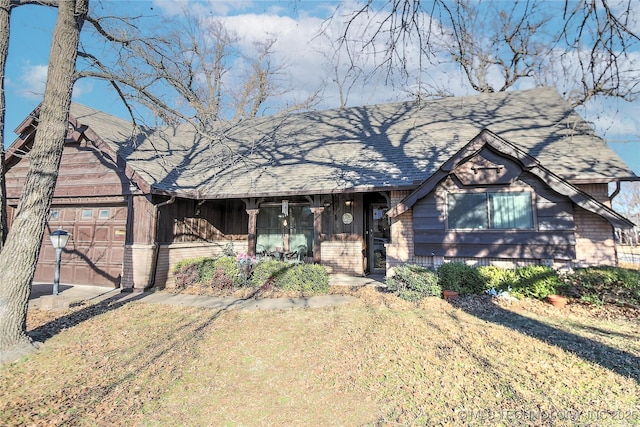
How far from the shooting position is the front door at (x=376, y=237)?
11945 mm

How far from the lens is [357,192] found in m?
9.82

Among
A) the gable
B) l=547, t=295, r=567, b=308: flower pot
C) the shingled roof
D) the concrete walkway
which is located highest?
the shingled roof

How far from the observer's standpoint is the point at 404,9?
3682mm

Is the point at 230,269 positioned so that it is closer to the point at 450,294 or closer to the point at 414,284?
the point at 414,284

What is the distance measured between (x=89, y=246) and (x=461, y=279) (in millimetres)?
11204

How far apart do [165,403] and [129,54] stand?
691cm

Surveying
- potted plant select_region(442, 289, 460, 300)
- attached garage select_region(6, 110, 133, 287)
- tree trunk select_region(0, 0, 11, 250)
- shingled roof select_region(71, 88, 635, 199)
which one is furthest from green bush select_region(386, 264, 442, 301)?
attached garage select_region(6, 110, 133, 287)

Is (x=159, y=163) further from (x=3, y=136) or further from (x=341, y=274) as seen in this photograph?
(x=341, y=274)

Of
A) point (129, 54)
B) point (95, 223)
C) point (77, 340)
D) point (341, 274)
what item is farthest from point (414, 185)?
point (95, 223)

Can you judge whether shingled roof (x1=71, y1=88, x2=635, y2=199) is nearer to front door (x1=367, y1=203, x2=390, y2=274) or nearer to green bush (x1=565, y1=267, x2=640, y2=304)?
front door (x1=367, y1=203, x2=390, y2=274)

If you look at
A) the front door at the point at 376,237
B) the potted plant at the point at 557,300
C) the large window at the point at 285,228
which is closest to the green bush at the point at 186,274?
the large window at the point at 285,228

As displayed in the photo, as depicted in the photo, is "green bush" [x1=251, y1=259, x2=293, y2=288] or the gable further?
"green bush" [x1=251, y1=259, x2=293, y2=288]

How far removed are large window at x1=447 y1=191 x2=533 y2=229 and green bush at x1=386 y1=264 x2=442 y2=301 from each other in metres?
1.83

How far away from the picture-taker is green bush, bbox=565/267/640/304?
647 centimetres
